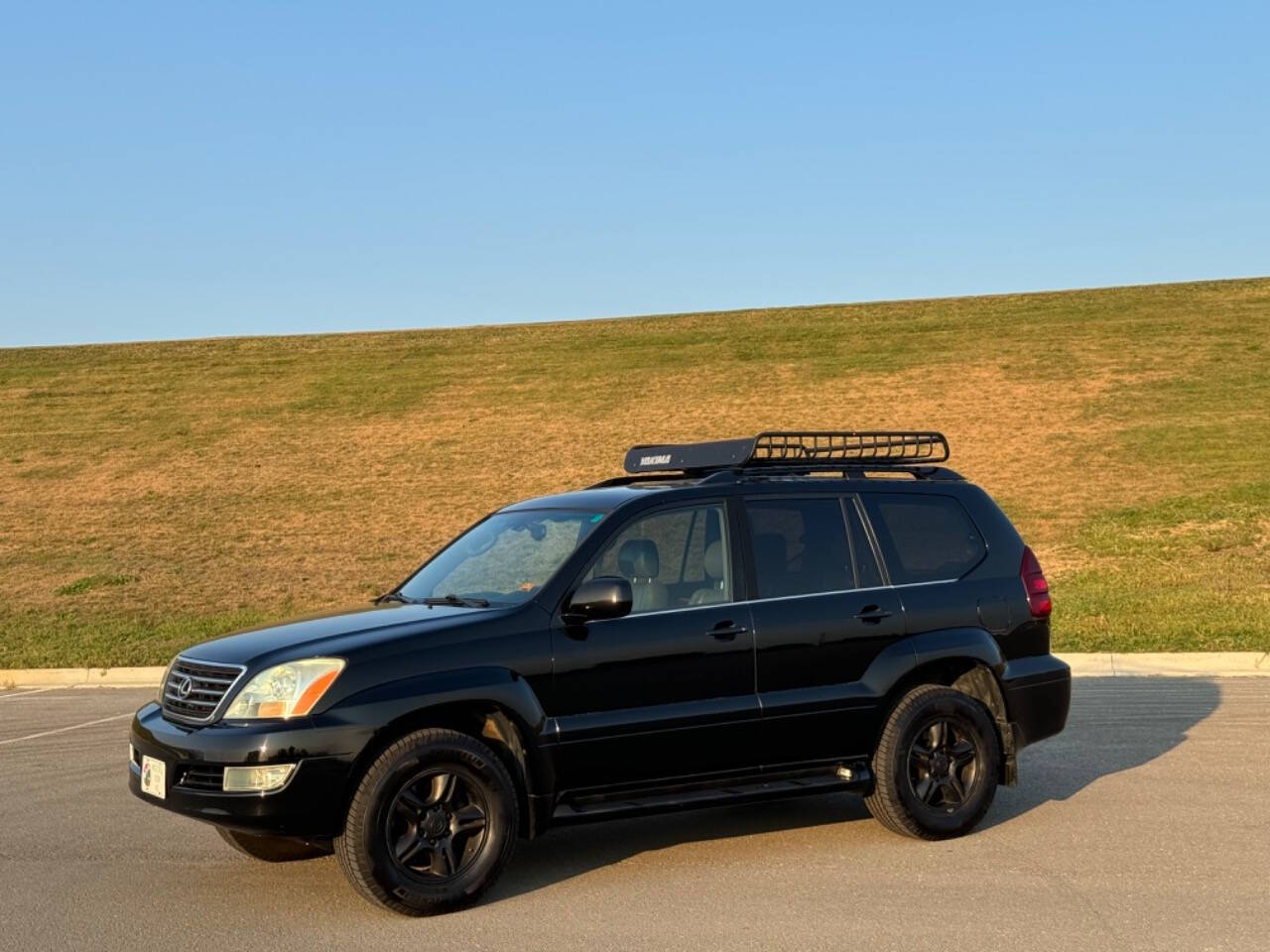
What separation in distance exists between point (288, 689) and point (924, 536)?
11.2 ft

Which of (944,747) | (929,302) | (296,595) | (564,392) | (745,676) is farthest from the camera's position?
(929,302)

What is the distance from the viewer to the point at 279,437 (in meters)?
33.0

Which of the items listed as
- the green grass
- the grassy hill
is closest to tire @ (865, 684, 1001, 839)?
the green grass

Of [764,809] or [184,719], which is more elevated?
[184,719]

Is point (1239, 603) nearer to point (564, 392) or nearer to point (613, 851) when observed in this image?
point (613, 851)

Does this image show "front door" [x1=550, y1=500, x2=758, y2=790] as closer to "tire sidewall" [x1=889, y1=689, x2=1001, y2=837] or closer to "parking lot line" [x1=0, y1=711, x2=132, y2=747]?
"tire sidewall" [x1=889, y1=689, x2=1001, y2=837]

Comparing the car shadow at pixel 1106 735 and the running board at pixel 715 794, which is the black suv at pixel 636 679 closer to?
the running board at pixel 715 794

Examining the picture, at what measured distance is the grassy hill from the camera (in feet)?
65.7

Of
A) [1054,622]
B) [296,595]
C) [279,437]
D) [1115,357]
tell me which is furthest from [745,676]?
[1115,357]

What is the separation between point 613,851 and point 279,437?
26.9 m

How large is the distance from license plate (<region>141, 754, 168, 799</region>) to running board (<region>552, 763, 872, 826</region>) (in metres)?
1.66

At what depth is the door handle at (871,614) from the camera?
7.42 m

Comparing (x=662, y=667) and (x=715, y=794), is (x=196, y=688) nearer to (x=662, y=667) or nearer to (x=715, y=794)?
(x=662, y=667)

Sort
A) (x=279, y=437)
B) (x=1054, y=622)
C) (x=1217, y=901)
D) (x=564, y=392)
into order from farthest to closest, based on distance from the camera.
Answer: (x=564, y=392) < (x=279, y=437) < (x=1054, y=622) < (x=1217, y=901)
